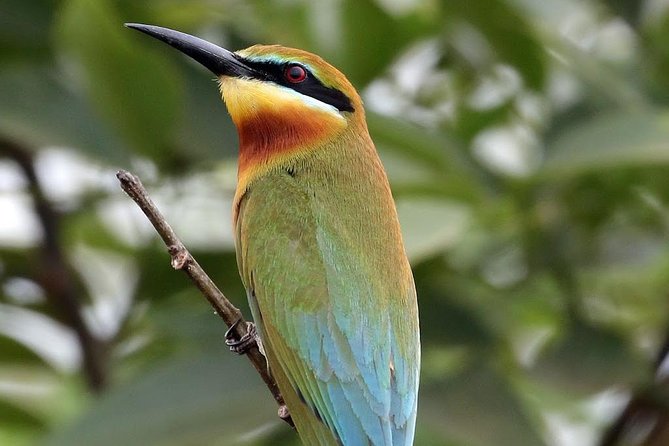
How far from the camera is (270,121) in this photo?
7.73ft

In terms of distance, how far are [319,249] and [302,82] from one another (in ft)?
1.20

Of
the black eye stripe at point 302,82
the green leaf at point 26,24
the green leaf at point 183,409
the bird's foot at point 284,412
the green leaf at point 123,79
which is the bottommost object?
Result: the bird's foot at point 284,412

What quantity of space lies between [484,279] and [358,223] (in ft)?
2.10

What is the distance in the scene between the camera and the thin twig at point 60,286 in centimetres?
259

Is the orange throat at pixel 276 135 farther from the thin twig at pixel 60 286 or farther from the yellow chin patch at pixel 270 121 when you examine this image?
the thin twig at pixel 60 286

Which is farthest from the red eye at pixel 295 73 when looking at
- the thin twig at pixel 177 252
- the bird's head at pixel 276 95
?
the thin twig at pixel 177 252

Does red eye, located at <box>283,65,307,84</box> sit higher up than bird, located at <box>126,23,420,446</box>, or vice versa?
red eye, located at <box>283,65,307,84</box>

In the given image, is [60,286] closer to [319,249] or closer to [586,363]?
[319,249]

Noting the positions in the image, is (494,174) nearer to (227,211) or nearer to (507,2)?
(507,2)

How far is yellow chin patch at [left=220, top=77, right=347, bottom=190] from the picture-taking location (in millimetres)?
2330

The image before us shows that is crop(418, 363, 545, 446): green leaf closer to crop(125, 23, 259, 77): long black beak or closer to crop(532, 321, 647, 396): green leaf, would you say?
crop(532, 321, 647, 396): green leaf

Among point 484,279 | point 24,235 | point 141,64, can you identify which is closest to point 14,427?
point 24,235

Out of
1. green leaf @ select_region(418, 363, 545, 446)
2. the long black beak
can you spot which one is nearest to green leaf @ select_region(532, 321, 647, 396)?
green leaf @ select_region(418, 363, 545, 446)

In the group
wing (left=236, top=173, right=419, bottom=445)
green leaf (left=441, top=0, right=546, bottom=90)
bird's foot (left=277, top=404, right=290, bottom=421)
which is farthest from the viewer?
green leaf (left=441, top=0, right=546, bottom=90)
